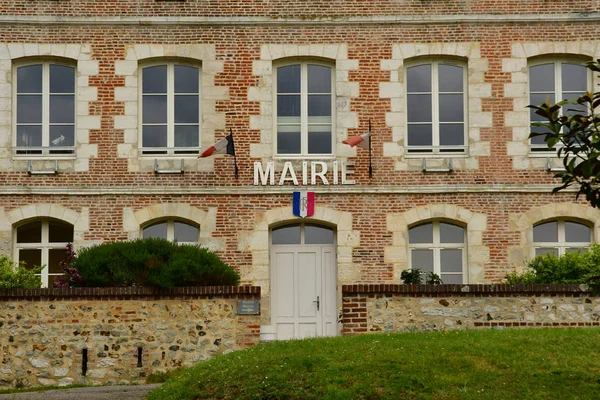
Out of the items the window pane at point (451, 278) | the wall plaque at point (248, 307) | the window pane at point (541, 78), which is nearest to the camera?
the wall plaque at point (248, 307)

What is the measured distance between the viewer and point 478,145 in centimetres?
2244

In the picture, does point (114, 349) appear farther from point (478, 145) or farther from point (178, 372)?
point (478, 145)

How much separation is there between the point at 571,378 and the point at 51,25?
13.1m

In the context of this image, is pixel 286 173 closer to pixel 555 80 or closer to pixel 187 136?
pixel 187 136

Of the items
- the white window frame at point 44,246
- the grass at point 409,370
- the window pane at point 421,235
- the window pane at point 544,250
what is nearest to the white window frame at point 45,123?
the white window frame at point 44,246

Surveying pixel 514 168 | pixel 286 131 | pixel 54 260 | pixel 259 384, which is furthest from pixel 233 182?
pixel 259 384

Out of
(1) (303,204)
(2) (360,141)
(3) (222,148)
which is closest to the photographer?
(3) (222,148)

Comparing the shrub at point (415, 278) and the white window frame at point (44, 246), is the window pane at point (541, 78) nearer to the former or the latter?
the shrub at point (415, 278)

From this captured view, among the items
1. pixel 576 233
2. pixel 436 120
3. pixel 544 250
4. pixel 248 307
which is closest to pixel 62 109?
pixel 436 120

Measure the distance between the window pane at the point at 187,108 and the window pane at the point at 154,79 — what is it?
0.38 meters

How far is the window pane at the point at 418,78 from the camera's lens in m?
22.8

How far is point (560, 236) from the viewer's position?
2245 centimetres

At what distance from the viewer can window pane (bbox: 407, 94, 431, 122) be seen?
74.5ft

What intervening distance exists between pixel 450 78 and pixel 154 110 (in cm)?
573
